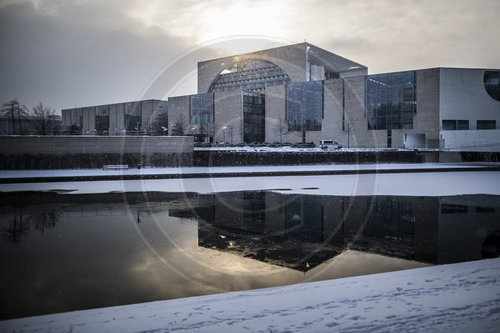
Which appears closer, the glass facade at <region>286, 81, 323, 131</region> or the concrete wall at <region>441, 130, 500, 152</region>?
the concrete wall at <region>441, 130, 500, 152</region>

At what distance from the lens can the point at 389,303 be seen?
4547mm

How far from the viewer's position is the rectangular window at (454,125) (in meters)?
57.2

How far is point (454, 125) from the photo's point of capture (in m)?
57.5

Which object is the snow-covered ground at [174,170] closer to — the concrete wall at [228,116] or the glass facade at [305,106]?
the glass facade at [305,106]

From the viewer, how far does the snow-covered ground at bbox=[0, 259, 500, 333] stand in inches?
156

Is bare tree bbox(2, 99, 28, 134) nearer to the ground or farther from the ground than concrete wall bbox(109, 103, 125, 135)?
nearer to the ground

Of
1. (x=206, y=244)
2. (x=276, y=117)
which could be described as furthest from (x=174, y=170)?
(x=276, y=117)

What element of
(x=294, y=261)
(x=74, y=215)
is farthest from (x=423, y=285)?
(x=74, y=215)

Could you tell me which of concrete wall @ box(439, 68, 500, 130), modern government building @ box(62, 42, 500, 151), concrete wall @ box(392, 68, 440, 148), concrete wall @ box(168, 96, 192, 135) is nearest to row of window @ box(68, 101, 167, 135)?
modern government building @ box(62, 42, 500, 151)

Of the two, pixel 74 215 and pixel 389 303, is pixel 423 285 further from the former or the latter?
pixel 74 215

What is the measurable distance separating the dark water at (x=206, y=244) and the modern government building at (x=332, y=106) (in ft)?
89.2

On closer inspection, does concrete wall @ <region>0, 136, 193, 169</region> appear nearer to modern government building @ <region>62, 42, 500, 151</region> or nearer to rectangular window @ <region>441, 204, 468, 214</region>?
modern government building @ <region>62, 42, 500, 151</region>

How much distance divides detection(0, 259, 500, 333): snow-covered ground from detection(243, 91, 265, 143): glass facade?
7326cm

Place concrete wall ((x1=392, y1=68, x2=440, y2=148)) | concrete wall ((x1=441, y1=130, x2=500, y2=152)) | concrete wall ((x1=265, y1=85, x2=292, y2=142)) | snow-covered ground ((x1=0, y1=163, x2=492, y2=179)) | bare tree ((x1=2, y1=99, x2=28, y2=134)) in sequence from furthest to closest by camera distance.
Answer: concrete wall ((x1=265, y1=85, x2=292, y2=142)) < concrete wall ((x1=392, y1=68, x2=440, y2=148)) < concrete wall ((x1=441, y1=130, x2=500, y2=152)) < bare tree ((x1=2, y1=99, x2=28, y2=134)) < snow-covered ground ((x1=0, y1=163, x2=492, y2=179))
